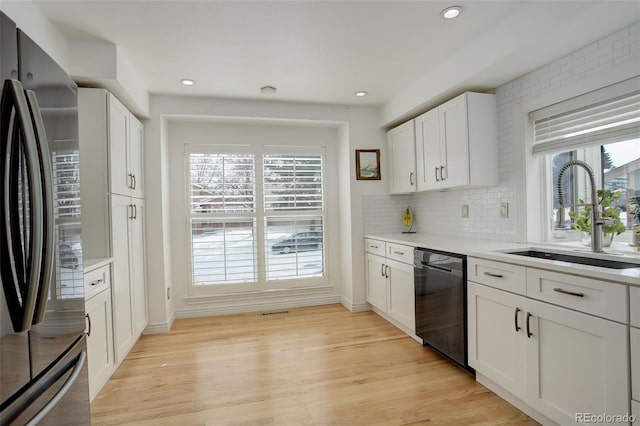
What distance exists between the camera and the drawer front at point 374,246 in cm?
336

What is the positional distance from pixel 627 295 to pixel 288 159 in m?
3.28

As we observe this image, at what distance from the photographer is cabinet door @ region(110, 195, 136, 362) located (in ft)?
7.91

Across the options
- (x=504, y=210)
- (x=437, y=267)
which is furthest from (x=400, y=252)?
(x=504, y=210)

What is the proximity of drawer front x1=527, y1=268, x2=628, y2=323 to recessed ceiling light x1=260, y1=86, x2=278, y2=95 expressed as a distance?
8.78ft

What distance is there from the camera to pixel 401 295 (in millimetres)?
3006

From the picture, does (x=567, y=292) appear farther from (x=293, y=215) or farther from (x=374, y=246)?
(x=293, y=215)

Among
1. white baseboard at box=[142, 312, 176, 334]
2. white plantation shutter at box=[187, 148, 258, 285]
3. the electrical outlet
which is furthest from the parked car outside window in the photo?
the electrical outlet

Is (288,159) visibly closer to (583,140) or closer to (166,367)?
(166,367)

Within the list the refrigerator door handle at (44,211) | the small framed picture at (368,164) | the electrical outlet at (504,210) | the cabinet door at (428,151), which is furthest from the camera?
the small framed picture at (368,164)

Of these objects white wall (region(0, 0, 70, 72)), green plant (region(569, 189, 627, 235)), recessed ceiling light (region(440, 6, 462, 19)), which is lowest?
green plant (region(569, 189, 627, 235))

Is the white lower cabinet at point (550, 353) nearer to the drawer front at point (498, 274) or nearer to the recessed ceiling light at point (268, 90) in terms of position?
the drawer front at point (498, 274)

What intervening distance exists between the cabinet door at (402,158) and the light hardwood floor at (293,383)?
1577mm

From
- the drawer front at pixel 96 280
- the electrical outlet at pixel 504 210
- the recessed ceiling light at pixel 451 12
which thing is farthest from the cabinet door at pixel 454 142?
the drawer front at pixel 96 280

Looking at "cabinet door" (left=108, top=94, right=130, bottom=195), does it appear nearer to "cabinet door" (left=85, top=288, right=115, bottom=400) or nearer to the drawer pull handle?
"cabinet door" (left=85, top=288, right=115, bottom=400)
